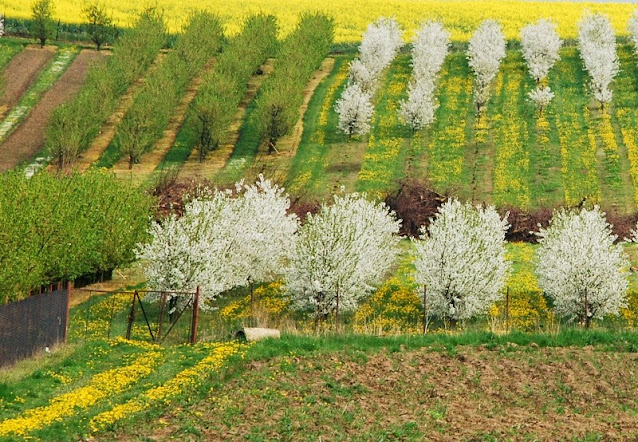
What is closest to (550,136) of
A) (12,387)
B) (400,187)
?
(400,187)

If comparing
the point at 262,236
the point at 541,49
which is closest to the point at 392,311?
the point at 262,236

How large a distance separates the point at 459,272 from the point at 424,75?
73170mm

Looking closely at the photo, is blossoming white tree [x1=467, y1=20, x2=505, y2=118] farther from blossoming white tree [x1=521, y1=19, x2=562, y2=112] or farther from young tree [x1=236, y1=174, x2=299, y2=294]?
young tree [x1=236, y1=174, x2=299, y2=294]

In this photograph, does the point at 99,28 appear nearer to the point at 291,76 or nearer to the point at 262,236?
the point at 291,76

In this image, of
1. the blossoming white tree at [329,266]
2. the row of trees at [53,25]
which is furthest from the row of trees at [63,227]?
the row of trees at [53,25]

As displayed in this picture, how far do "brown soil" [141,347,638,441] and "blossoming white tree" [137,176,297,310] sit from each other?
1698 cm

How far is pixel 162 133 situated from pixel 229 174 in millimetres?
15904

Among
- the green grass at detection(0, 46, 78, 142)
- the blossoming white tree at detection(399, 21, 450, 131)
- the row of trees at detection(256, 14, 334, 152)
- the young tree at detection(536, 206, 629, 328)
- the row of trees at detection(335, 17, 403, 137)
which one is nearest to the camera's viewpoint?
the young tree at detection(536, 206, 629, 328)

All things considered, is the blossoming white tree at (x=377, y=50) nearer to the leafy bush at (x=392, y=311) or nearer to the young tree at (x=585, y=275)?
the leafy bush at (x=392, y=311)

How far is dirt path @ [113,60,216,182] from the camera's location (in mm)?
103812

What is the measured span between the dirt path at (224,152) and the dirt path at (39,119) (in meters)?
16.4

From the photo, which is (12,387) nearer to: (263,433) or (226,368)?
(226,368)

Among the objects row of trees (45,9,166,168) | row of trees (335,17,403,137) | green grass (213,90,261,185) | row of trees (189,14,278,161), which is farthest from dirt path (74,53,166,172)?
row of trees (335,17,403,137)

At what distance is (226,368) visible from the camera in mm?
40688
